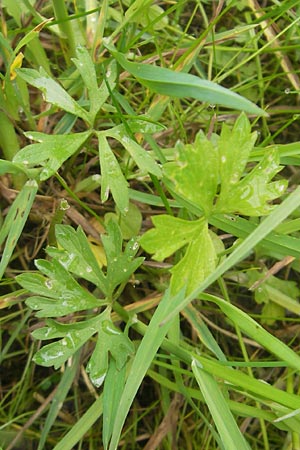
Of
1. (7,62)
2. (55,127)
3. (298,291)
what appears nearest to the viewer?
(7,62)

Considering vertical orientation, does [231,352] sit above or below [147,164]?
below

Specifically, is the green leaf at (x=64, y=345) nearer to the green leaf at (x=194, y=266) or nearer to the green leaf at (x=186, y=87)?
the green leaf at (x=194, y=266)

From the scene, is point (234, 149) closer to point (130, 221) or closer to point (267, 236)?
point (267, 236)

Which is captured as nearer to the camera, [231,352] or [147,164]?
[147,164]

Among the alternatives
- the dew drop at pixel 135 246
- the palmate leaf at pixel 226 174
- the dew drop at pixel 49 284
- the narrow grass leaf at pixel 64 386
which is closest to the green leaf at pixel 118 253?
the dew drop at pixel 135 246

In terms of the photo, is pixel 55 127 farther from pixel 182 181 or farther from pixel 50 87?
pixel 182 181

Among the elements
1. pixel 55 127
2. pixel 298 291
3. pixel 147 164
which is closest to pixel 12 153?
pixel 55 127

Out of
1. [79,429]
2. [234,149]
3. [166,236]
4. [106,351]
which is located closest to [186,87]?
[234,149]

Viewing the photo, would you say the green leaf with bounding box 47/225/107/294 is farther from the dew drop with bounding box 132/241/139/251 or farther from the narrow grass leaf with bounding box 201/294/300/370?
the narrow grass leaf with bounding box 201/294/300/370
